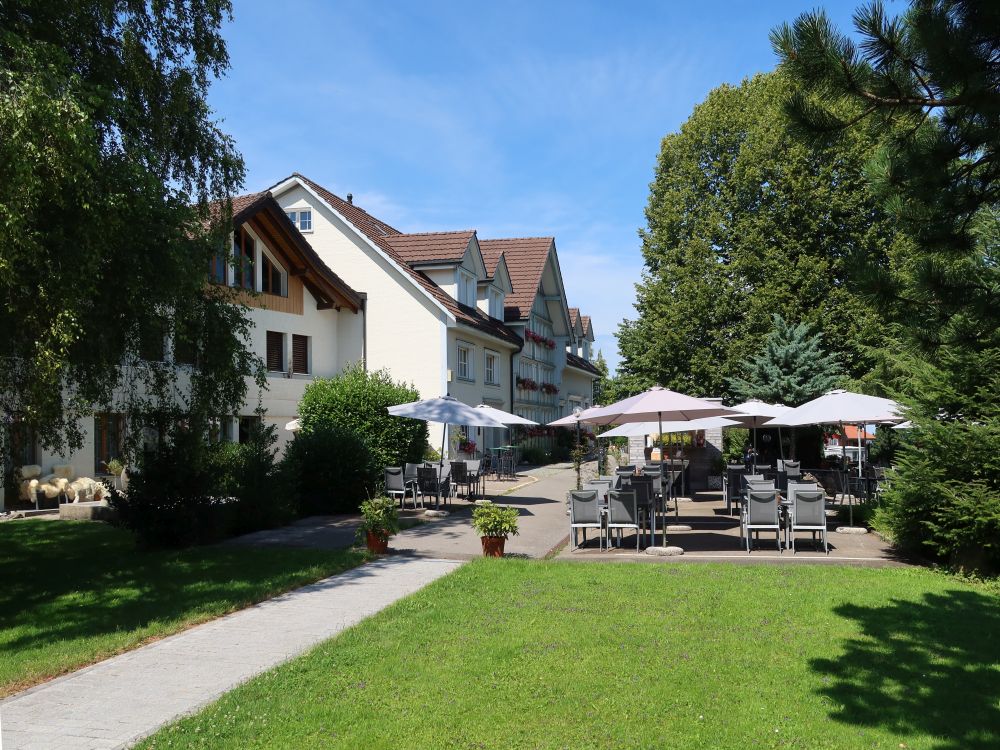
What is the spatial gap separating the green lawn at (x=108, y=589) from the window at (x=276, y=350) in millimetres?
12543

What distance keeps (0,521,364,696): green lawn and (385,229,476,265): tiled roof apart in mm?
18395

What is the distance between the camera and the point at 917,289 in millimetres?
5520

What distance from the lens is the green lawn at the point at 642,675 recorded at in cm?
489

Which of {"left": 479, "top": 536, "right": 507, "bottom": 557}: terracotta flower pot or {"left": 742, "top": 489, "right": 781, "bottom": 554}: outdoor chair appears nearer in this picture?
{"left": 479, "top": 536, "right": 507, "bottom": 557}: terracotta flower pot

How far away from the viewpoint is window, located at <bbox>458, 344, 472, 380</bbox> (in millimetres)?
29938

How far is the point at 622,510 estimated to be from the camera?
1216 cm

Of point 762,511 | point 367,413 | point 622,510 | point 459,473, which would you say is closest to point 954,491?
point 762,511

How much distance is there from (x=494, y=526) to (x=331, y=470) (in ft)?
22.7

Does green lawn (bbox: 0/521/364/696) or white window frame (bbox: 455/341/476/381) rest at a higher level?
white window frame (bbox: 455/341/476/381)

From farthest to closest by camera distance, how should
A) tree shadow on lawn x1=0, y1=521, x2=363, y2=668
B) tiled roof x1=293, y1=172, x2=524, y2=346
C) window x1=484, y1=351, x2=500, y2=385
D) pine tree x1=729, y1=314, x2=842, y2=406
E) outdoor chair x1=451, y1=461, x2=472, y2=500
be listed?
1. window x1=484, y1=351, x2=500, y2=385
2. tiled roof x1=293, y1=172, x2=524, y2=346
3. pine tree x1=729, y1=314, x2=842, y2=406
4. outdoor chair x1=451, y1=461, x2=472, y2=500
5. tree shadow on lawn x1=0, y1=521, x2=363, y2=668

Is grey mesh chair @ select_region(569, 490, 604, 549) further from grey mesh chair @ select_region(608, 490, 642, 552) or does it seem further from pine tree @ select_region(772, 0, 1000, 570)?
pine tree @ select_region(772, 0, 1000, 570)

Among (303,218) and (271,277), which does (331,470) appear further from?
(303,218)

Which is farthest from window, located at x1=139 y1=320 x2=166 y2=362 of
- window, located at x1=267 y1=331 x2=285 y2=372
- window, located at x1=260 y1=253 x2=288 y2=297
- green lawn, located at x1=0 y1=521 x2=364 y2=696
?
window, located at x1=267 y1=331 x2=285 y2=372

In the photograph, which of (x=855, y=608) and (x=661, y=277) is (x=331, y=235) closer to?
(x=661, y=277)
